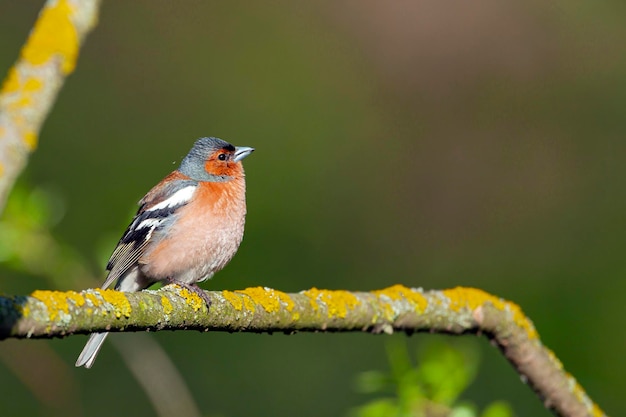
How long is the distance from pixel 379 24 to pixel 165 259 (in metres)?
9.34

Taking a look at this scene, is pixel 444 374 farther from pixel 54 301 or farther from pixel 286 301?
pixel 54 301

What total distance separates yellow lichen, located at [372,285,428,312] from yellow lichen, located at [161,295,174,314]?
0.90 metres

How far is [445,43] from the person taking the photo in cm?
1266

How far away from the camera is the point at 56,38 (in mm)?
1648

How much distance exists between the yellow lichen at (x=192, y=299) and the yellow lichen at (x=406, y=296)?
0.77 metres

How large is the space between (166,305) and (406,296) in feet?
3.36

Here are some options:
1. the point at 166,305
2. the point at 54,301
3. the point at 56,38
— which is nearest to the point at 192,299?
the point at 166,305

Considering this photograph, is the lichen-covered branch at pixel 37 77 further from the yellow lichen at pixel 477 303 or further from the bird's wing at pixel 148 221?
the bird's wing at pixel 148 221

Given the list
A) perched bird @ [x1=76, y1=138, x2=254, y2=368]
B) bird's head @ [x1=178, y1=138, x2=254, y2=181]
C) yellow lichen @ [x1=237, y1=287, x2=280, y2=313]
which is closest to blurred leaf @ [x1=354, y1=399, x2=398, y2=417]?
yellow lichen @ [x1=237, y1=287, x2=280, y2=313]

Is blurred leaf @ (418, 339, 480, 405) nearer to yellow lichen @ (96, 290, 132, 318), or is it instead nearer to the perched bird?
yellow lichen @ (96, 290, 132, 318)

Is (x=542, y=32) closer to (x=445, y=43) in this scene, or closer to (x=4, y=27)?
(x=445, y=43)

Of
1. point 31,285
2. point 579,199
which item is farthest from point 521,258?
point 31,285

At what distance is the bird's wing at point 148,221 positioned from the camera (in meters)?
4.30

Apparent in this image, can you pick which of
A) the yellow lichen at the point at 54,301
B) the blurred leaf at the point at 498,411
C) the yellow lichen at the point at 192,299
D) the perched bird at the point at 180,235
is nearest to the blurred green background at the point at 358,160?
the perched bird at the point at 180,235
